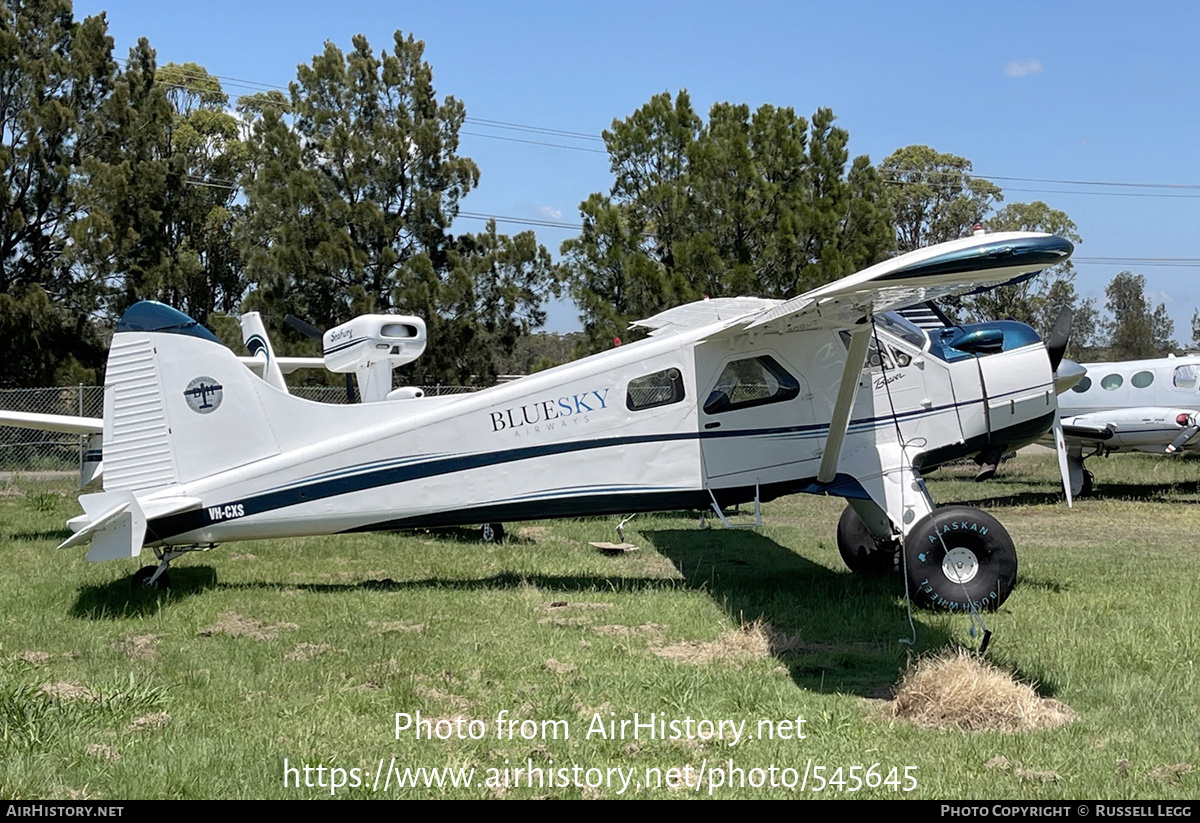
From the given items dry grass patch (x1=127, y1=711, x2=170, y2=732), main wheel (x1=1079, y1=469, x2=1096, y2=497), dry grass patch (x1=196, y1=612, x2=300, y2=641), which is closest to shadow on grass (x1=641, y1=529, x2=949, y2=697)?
dry grass patch (x1=196, y1=612, x2=300, y2=641)

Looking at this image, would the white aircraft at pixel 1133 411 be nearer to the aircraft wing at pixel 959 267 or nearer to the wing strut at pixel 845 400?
the wing strut at pixel 845 400

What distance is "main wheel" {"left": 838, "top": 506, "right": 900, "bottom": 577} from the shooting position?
35.0 feet

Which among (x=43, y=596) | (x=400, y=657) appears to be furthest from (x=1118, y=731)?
(x=43, y=596)

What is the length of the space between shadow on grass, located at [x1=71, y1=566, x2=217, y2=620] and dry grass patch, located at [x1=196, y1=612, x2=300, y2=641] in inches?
28.6

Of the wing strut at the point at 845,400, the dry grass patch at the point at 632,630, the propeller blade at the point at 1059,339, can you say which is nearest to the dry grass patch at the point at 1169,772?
the dry grass patch at the point at 632,630

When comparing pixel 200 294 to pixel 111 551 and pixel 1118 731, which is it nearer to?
pixel 111 551

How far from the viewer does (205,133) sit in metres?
44.0

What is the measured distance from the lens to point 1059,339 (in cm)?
1184

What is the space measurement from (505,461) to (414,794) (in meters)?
4.75

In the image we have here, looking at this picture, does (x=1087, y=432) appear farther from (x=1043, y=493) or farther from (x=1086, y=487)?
(x=1043, y=493)

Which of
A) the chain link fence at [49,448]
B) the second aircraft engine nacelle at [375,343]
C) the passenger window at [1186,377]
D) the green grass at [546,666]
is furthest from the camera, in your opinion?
the chain link fence at [49,448]

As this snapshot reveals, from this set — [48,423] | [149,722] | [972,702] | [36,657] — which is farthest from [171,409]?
[972,702]

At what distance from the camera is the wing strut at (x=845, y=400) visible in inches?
333

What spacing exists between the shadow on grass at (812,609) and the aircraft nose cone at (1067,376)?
11.8 ft
